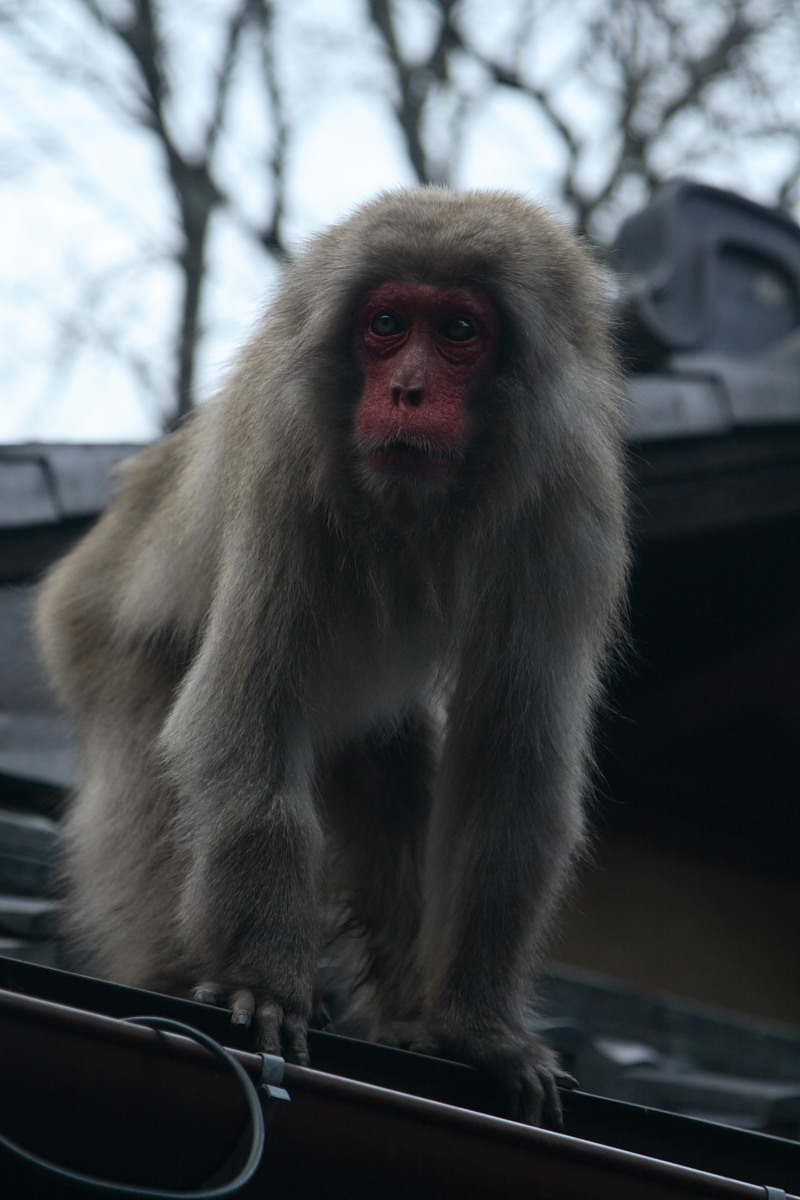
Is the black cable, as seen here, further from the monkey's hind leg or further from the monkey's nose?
the monkey's hind leg

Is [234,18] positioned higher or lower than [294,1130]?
higher

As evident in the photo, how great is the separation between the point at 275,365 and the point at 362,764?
0.93 m

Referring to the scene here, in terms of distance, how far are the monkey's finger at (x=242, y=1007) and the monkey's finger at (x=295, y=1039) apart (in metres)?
0.06

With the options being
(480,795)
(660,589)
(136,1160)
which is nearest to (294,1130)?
(136,1160)

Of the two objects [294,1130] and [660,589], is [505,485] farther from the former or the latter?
[660,589]

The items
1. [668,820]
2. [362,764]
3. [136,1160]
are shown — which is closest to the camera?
[136,1160]

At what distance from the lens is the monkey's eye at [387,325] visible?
2.88 meters

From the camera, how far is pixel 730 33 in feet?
42.8

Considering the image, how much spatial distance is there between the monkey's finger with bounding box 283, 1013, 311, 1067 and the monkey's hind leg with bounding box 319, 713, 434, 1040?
0.91 meters

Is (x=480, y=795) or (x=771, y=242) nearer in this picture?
(x=480, y=795)

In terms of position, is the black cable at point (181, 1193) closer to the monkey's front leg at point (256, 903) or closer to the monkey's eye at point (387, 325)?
the monkey's front leg at point (256, 903)

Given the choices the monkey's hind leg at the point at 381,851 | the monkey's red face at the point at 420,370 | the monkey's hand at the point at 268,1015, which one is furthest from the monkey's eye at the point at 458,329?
the monkey's hand at the point at 268,1015

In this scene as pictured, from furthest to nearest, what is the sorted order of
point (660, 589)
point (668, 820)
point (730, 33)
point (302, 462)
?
point (730, 33) → point (668, 820) → point (660, 589) → point (302, 462)

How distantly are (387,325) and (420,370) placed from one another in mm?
158
